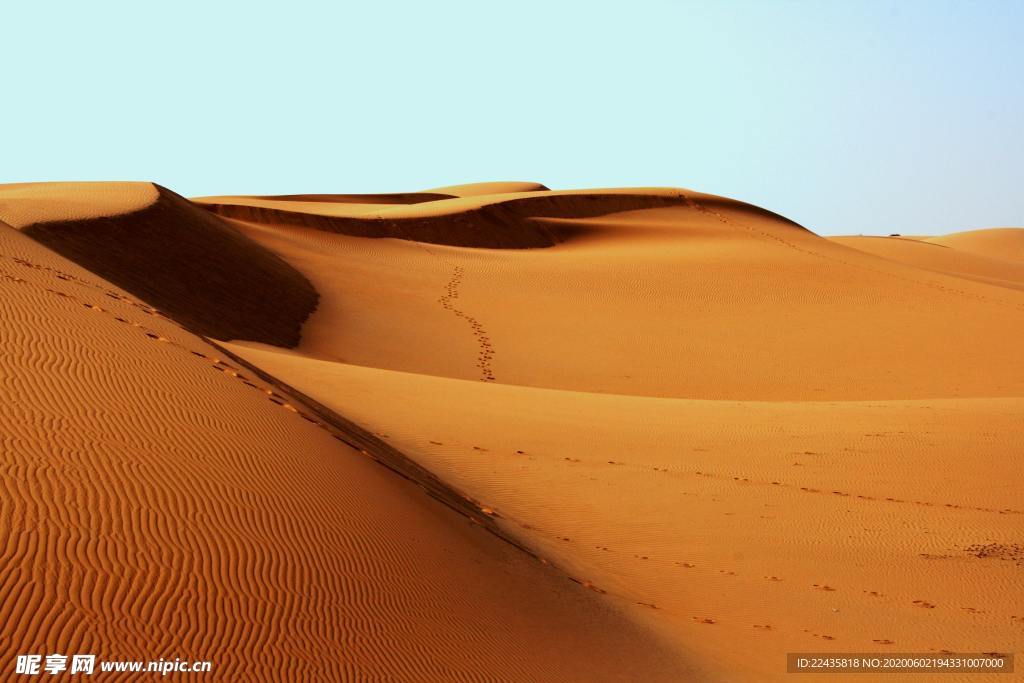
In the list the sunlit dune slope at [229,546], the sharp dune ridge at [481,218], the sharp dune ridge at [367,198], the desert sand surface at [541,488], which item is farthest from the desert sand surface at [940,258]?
the sunlit dune slope at [229,546]

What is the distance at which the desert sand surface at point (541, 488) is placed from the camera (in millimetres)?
5996

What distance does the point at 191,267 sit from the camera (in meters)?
22.2

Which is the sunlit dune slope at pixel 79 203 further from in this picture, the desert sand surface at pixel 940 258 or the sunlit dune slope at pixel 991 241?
the sunlit dune slope at pixel 991 241

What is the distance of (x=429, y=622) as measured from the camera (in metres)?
6.25

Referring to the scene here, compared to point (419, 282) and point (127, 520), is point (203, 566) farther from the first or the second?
point (419, 282)

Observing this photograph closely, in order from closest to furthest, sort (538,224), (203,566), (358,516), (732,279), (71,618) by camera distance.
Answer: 1. (71,618)
2. (203,566)
3. (358,516)
4. (732,279)
5. (538,224)

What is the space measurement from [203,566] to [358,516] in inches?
64.2

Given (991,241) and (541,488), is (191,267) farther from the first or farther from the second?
(991,241)

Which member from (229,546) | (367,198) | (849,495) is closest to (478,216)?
(367,198)

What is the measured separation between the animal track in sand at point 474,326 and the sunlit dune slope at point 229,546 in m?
13.5

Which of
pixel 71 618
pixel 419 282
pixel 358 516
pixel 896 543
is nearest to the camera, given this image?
pixel 71 618

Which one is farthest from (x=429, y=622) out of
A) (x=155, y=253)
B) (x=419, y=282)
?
(x=419, y=282)

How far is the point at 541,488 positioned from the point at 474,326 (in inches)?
602

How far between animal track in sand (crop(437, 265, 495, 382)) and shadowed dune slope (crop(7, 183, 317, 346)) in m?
3.88
